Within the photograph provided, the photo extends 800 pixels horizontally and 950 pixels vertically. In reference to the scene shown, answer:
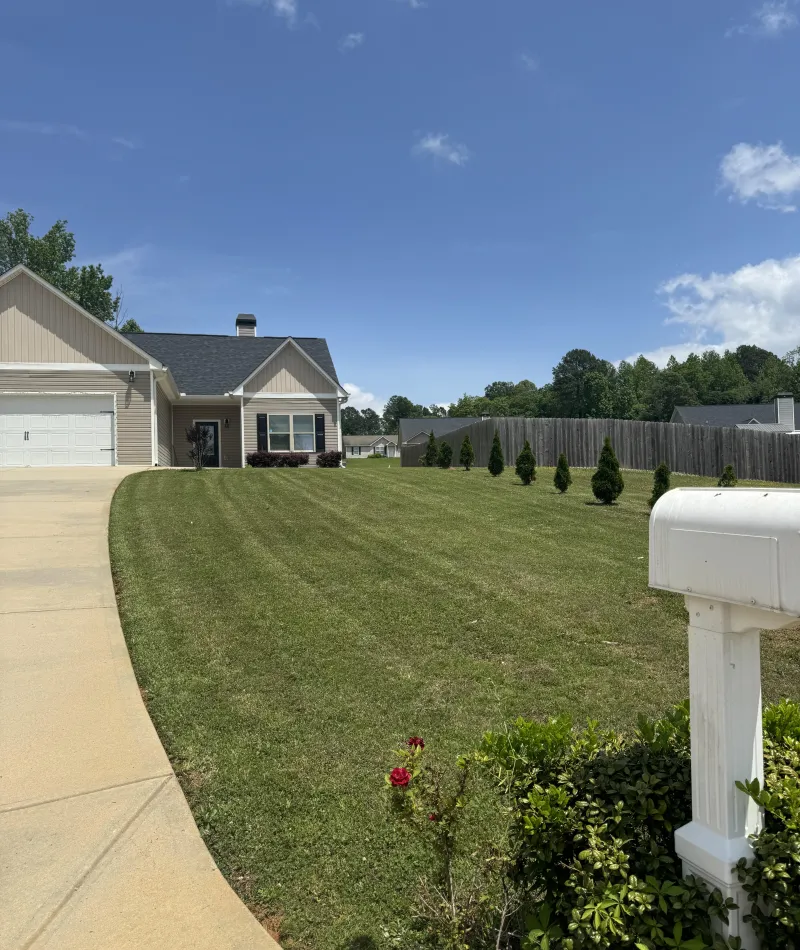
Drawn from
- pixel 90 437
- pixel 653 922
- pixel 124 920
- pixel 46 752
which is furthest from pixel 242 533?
pixel 90 437

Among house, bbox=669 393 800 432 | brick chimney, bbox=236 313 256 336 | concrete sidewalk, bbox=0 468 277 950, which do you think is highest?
brick chimney, bbox=236 313 256 336

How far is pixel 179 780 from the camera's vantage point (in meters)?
3.13

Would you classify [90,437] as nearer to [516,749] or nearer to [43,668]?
[43,668]

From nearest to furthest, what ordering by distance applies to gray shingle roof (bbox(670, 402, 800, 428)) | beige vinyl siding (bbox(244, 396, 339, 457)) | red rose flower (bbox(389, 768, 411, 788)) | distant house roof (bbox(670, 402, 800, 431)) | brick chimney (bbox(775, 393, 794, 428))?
red rose flower (bbox(389, 768, 411, 788)) < beige vinyl siding (bbox(244, 396, 339, 457)) < brick chimney (bbox(775, 393, 794, 428)) < distant house roof (bbox(670, 402, 800, 431)) < gray shingle roof (bbox(670, 402, 800, 428))

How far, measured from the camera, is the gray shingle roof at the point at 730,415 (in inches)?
1703

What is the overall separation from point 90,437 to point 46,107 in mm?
9043

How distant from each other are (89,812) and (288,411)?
20.7 metres

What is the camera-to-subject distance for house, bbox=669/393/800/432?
42.0 m

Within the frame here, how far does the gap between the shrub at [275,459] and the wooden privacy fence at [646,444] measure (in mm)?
7255

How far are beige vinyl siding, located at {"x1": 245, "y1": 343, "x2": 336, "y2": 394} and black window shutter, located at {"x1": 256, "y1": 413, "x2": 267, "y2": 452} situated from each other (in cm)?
101

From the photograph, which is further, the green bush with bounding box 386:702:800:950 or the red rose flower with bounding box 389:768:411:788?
the red rose flower with bounding box 389:768:411:788

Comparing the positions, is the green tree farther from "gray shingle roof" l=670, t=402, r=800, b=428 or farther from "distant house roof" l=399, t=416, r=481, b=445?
"gray shingle roof" l=670, t=402, r=800, b=428

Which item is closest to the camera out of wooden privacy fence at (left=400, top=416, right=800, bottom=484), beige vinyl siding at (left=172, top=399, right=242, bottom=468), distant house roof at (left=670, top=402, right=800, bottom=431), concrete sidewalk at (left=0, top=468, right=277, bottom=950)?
concrete sidewalk at (left=0, top=468, right=277, bottom=950)

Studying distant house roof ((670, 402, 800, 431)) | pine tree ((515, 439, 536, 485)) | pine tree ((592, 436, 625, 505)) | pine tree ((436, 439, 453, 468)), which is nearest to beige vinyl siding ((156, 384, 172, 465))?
pine tree ((436, 439, 453, 468))
